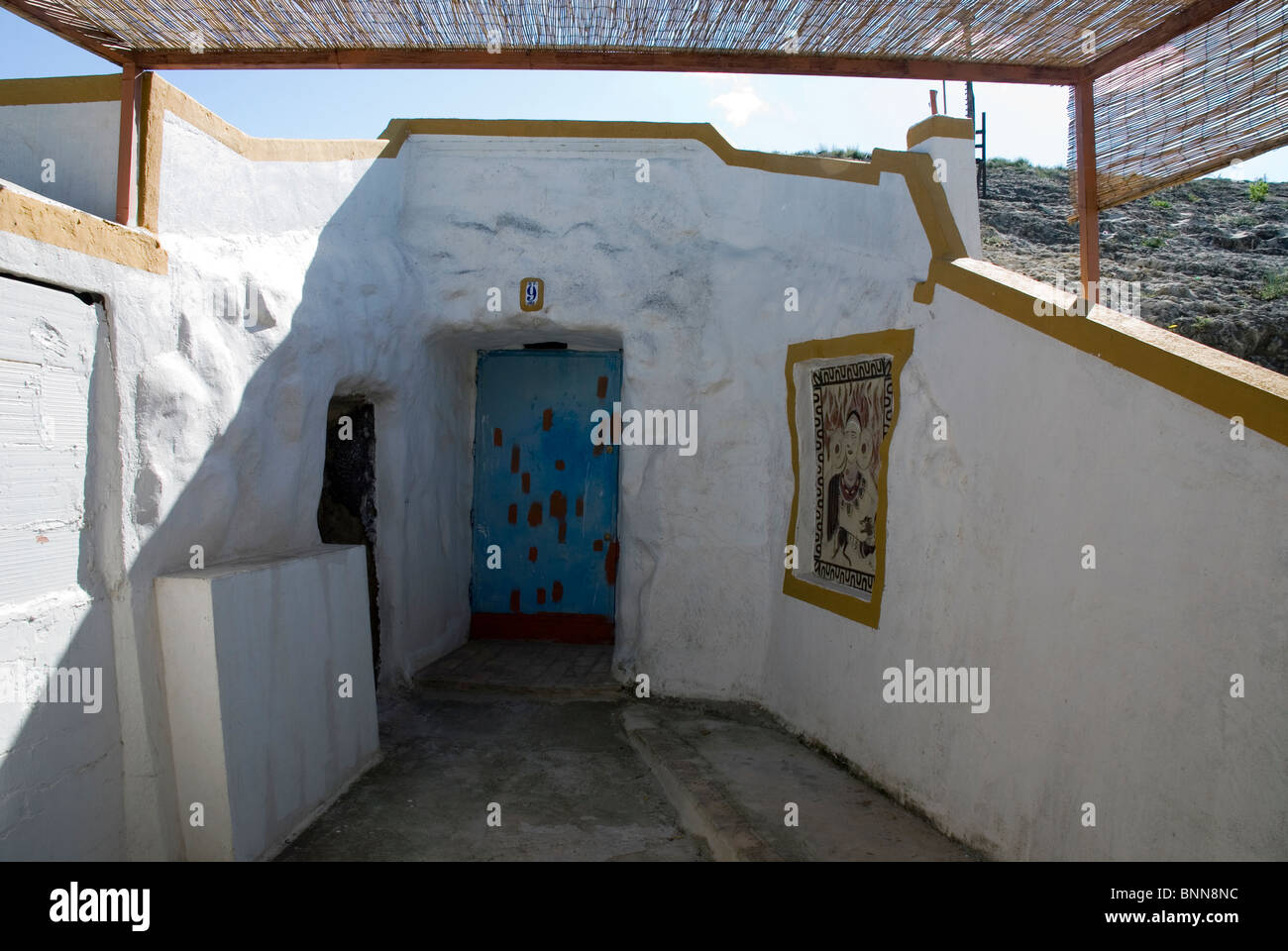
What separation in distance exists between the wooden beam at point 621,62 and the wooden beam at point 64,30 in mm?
361

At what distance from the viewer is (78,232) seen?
3.24 m

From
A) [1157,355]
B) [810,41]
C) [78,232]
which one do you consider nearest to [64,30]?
[78,232]

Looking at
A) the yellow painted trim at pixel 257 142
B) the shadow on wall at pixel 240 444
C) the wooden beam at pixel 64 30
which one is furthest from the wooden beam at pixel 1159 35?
the wooden beam at pixel 64 30

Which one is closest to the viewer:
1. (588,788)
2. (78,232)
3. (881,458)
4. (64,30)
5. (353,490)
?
(78,232)

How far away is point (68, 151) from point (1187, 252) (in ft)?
30.9

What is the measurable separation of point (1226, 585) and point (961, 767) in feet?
5.28

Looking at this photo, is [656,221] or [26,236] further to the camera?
[656,221]

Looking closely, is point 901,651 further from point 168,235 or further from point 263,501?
point 168,235

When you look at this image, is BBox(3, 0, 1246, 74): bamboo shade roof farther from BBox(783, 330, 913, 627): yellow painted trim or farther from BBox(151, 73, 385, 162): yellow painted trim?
BBox(783, 330, 913, 627): yellow painted trim

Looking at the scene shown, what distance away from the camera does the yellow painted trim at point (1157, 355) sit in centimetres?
245

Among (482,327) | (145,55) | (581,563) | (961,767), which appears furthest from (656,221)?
(961,767)

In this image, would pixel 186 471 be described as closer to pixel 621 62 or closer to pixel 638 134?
pixel 621 62

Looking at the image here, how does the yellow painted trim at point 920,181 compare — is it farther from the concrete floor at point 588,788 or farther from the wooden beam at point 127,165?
the concrete floor at point 588,788
